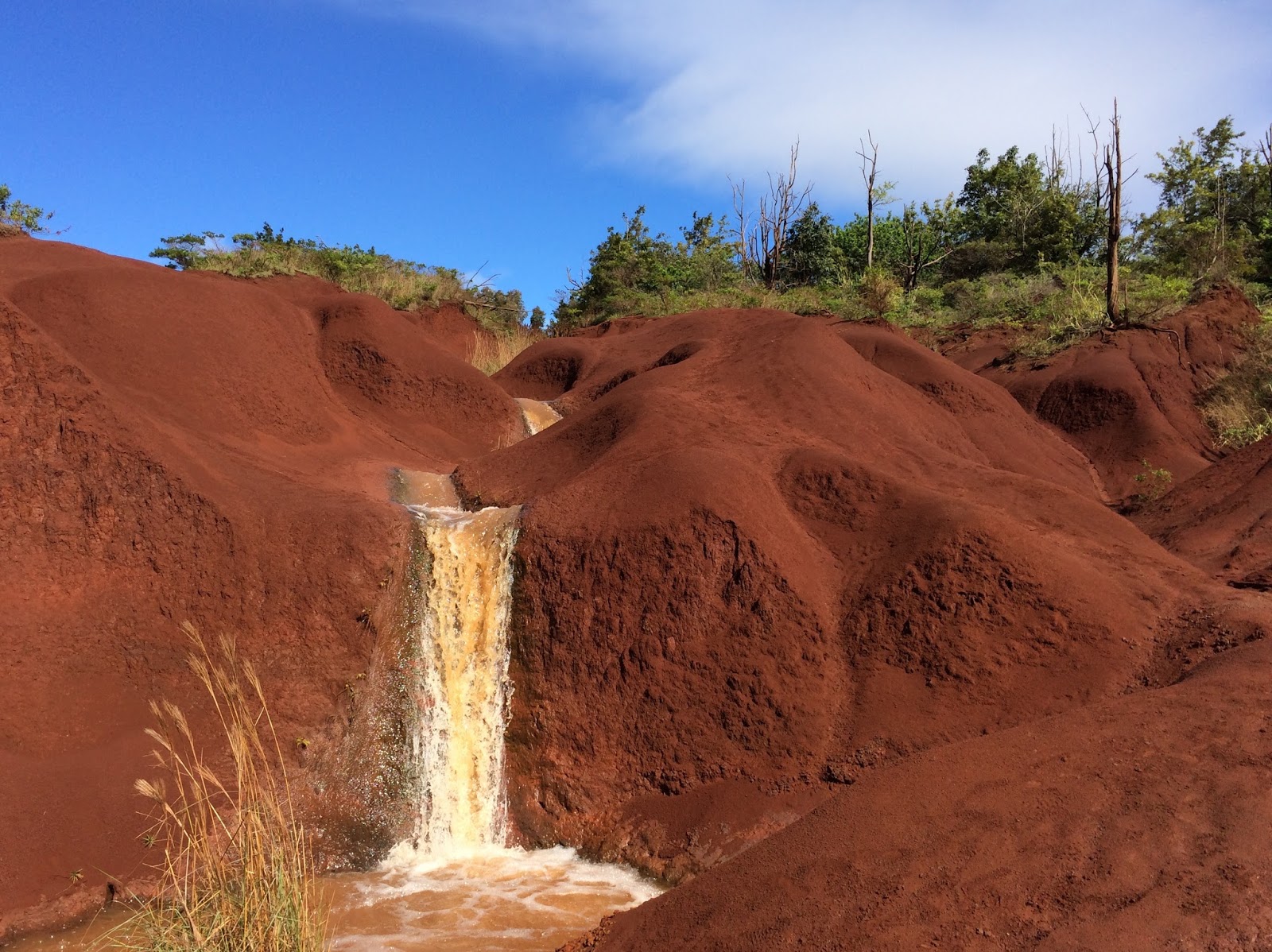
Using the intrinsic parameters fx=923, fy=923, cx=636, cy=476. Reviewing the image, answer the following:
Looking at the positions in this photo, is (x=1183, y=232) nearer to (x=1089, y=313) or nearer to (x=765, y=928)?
(x=1089, y=313)

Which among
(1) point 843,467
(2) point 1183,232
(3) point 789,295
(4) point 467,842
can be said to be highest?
(2) point 1183,232

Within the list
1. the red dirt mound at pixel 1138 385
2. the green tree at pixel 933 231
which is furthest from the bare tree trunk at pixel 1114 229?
the green tree at pixel 933 231

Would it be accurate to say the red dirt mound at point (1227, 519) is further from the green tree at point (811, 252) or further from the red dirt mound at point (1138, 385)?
the green tree at point (811, 252)

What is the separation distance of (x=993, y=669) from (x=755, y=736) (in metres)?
1.83

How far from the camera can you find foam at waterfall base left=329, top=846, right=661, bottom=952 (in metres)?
5.48

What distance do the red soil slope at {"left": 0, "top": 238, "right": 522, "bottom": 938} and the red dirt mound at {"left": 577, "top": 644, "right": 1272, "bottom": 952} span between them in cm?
345

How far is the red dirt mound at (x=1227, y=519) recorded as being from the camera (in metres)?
9.07

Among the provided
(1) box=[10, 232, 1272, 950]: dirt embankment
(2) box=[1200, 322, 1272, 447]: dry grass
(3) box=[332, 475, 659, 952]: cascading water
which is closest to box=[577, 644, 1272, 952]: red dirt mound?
(1) box=[10, 232, 1272, 950]: dirt embankment

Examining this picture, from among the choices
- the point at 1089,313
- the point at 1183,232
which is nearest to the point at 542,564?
the point at 1089,313

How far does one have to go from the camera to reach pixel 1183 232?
1043 inches

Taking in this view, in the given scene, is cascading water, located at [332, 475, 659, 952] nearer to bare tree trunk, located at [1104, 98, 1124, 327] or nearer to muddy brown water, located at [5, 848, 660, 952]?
muddy brown water, located at [5, 848, 660, 952]

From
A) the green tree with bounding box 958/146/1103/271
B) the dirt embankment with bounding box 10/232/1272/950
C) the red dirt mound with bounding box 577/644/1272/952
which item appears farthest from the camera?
the green tree with bounding box 958/146/1103/271

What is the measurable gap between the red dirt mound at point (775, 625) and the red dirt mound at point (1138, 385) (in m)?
9.04

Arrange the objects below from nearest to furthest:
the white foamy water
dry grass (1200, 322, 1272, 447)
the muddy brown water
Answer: the muddy brown water → the white foamy water → dry grass (1200, 322, 1272, 447)
